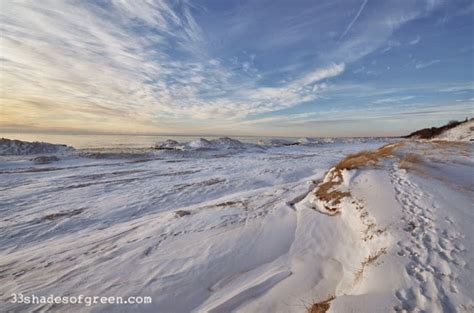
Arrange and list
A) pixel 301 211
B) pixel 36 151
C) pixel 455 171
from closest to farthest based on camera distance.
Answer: pixel 301 211
pixel 455 171
pixel 36 151

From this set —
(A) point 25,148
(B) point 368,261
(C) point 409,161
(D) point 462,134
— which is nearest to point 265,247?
(B) point 368,261

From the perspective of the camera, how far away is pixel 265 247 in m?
5.94

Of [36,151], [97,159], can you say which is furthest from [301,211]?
[36,151]

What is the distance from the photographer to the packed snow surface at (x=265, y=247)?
13.0ft

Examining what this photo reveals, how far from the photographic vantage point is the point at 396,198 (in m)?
6.51

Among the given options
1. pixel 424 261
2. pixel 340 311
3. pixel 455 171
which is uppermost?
pixel 455 171

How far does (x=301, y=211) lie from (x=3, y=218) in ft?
32.4

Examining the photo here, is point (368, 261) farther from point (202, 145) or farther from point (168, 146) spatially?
point (168, 146)

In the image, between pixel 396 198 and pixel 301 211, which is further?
pixel 301 211

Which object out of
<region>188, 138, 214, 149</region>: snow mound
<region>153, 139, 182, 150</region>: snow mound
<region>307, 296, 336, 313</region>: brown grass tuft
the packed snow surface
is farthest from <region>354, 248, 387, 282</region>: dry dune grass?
<region>153, 139, 182, 150</region>: snow mound

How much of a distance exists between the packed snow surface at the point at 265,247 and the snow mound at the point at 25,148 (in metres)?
18.1

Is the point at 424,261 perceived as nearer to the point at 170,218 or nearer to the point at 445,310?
the point at 445,310

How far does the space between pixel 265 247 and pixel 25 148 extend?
1149 inches

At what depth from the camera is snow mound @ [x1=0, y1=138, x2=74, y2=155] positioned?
2408cm
